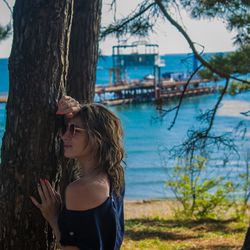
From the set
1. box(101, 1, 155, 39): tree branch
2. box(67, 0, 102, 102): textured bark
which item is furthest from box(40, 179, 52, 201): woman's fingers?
box(101, 1, 155, 39): tree branch

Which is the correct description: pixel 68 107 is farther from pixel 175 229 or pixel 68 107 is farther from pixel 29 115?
pixel 175 229

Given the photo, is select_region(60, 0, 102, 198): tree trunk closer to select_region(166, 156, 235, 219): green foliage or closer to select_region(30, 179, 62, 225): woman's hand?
select_region(30, 179, 62, 225): woman's hand

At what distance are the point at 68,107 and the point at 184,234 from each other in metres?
5.08

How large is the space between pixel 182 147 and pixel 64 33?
4.40 meters

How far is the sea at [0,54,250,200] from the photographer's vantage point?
8.06 m

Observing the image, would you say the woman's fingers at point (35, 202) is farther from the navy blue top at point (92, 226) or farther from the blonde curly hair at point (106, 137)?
the blonde curly hair at point (106, 137)

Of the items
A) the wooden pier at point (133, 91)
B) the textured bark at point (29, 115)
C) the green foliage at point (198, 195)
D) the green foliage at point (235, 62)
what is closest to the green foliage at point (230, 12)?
the green foliage at point (235, 62)

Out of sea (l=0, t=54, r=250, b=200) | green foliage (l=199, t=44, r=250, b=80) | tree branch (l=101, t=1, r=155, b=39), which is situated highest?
tree branch (l=101, t=1, r=155, b=39)

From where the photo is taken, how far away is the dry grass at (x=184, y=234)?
6.00m

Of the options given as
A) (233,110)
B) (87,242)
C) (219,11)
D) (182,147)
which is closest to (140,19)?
(219,11)

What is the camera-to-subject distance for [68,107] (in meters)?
2.28

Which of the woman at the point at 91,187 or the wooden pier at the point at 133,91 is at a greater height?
the woman at the point at 91,187

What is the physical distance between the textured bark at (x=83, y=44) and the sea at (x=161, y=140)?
1.76 ft

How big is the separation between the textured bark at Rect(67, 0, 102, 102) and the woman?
138 centimetres
